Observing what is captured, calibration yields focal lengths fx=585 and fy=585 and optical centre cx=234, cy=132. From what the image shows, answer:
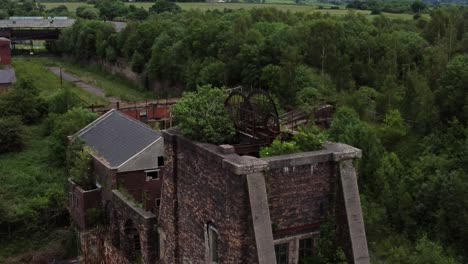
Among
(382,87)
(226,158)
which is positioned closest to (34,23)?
(382,87)

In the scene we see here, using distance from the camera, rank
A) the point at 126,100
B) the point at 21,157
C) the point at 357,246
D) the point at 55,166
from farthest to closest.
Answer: the point at 126,100 < the point at 21,157 < the point at 55,166 < the point at 357,246

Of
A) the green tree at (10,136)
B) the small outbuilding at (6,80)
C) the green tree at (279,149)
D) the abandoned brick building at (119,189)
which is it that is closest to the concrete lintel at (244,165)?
the green tree at (279,149)

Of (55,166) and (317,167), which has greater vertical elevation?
(317,167)

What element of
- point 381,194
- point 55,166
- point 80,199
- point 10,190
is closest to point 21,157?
point 55,166

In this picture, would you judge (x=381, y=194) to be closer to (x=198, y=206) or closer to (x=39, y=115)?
(x=198, y=206)

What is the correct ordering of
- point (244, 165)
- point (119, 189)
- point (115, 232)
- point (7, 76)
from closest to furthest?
point (244, 165)
point (115, 232)
point (119, 189)
point (7, 76)

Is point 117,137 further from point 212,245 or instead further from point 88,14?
point 88,14

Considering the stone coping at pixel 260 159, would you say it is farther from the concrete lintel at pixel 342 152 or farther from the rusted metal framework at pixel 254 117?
the rusted metal framework at pixel 254 117
